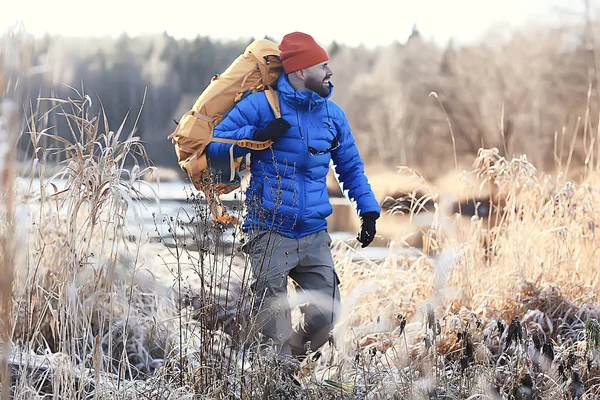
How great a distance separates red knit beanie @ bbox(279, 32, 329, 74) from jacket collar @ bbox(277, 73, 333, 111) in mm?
68

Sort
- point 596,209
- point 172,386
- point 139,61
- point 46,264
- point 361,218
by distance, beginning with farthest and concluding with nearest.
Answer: point 139,61 < point 596,209 < point 46,264 < point 361,218 < point 172,386

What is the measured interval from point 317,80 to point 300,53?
161mm

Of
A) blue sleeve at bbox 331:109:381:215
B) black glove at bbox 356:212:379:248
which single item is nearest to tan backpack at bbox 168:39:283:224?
blue sleeve at bbox 331:109:381:215

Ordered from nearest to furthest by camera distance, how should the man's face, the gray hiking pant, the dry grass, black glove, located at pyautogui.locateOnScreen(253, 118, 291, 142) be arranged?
the dry grass
black glove, located at pyautogui.locateOnScreen(253, 118, 291, 142)
the gray hiking pant
the man's face

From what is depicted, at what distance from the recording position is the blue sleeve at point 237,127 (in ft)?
12.2

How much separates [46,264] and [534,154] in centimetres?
1285

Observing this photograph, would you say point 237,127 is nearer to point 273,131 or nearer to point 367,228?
point 273,131

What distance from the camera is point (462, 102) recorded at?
1725 cm

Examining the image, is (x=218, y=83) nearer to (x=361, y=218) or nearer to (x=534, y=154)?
(x=361, y=218)

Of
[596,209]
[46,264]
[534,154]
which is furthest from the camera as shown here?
[534,154]

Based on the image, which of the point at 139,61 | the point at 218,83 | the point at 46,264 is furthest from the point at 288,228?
the point at 139,61

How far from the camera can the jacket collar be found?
389cm

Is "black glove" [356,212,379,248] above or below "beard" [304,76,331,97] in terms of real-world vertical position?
below

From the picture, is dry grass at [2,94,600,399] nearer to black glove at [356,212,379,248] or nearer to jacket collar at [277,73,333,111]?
black glove at [356,212,379,248]
